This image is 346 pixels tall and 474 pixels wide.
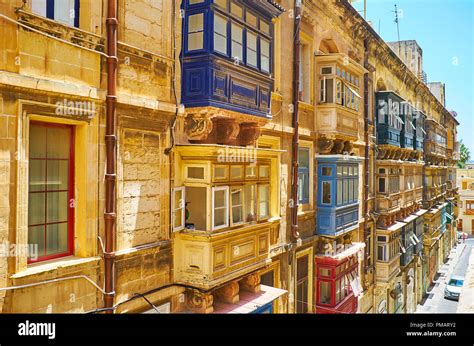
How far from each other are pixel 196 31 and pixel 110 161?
3.35 meters

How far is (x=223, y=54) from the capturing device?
8398 mm

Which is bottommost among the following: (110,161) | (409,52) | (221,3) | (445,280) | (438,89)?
(445,280)

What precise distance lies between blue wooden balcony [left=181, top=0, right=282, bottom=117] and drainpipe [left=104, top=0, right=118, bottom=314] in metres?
1.79

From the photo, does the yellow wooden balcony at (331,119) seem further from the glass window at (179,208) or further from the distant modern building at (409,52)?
the distant modern building at (409,52)

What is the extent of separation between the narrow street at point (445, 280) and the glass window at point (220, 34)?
25173 millimetres

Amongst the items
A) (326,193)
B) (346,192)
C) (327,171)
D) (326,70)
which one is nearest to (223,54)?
(326,70)

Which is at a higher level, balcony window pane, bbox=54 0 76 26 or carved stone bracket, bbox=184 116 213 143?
balcony window pane, bbox=54 0 76 26

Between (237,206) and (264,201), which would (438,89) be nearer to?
(264,201)

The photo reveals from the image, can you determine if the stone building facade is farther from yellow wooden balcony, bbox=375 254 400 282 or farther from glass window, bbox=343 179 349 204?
yellow wooden balcony, bbox=375 254 400 282

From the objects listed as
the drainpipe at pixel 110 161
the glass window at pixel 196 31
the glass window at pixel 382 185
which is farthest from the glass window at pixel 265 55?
the glass window at pixel 382 185

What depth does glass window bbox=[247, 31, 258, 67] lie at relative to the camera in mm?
9320

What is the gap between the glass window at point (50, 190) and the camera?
6.34 m

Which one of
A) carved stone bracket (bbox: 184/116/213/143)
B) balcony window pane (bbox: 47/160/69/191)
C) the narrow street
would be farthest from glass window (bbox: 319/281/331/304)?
the narrow street

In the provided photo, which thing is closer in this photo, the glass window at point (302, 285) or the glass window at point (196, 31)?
the glass window at point (196, 31)
